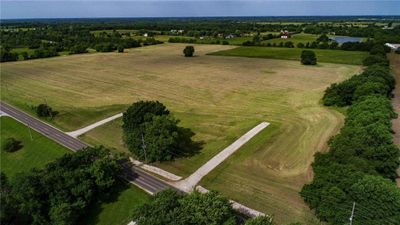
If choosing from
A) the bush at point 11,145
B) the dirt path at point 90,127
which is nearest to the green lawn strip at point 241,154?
the dirt path at point 90,127

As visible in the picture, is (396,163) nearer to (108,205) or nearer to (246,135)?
(246,135)

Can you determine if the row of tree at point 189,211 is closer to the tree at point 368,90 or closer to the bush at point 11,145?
the bush at point 11,145

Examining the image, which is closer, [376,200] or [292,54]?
[376,200]

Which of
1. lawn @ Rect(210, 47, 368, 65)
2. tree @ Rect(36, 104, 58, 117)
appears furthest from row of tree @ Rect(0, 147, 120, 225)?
lawn @ Rect(210, 47, 368, 65)

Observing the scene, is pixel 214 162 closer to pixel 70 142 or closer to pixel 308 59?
pixel 70 142

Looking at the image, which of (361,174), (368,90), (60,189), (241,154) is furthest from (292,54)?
(60,189)

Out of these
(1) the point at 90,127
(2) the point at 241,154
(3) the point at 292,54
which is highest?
(3) the point at 292,54

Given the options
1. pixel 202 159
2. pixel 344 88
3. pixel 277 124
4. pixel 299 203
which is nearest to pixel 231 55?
pixel 344 88
